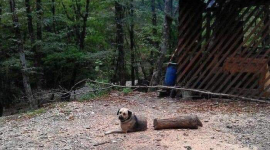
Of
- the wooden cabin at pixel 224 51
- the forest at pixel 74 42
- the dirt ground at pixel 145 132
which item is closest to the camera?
the dirt ground at pixel 145 132

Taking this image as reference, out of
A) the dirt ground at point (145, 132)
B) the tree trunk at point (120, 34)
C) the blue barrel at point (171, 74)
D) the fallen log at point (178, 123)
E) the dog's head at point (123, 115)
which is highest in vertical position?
the tree trunk at point (120, 34)

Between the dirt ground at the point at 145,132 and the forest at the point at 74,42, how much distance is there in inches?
152

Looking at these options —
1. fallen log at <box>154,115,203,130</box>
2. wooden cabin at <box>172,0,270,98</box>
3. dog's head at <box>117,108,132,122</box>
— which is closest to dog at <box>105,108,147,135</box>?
dog's head at <box>117,108,132,122</box>

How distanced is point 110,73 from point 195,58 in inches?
300

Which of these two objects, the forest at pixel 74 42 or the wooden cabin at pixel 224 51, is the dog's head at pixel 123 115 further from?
the forest at pixel 74 42

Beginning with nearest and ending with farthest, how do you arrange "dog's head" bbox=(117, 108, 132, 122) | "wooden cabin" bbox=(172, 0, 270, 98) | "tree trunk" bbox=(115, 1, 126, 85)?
1. "dog's head" bbox=(117, 108, 132, 122)
2. "wooden cabin" bbox=(172, 0, 270, 98)
3. "tree trunk" bbox=(115, 1, 126, 85)

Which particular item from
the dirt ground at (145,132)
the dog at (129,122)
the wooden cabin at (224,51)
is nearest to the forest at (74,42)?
the wooden cabin at (224,51)

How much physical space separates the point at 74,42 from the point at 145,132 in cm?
1113

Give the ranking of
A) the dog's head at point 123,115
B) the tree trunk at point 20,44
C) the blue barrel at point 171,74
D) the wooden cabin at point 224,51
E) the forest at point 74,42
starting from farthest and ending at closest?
the forest at point 74,42 < the tree trunk at point 20,44 < the blue barrel at point 171,74 < the wooden cabin at point 224,51 < the dog's head at point 123,115

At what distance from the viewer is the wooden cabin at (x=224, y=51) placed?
8.39 m

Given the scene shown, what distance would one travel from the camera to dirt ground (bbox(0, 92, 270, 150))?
5.04 m

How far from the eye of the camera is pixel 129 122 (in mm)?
5582

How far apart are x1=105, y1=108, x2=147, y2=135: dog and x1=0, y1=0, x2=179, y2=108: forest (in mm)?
6073

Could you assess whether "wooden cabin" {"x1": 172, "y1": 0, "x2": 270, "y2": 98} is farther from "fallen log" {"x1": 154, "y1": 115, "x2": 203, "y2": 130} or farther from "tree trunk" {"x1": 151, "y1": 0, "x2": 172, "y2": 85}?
"fallen log" {"x1": 154, "y1": 115, "x2": 203, "y2": 130}
